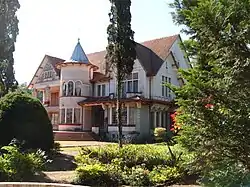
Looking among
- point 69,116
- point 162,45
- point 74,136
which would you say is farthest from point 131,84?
point 69,116

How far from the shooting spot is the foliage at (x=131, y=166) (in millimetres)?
10570

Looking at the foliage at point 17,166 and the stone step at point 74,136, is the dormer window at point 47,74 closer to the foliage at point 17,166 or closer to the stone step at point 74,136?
the stone step at point 74,136

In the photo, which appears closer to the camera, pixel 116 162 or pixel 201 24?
pixel 201 24

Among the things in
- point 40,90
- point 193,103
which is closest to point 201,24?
point 193,103

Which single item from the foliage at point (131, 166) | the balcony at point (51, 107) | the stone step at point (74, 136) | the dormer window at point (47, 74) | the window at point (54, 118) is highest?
the dormer window at point (47, 74)

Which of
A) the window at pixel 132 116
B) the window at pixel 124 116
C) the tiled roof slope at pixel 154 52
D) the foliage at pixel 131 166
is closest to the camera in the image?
the foliage at pixel 131 166

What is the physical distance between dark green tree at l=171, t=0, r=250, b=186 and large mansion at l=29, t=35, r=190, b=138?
25.9 meters

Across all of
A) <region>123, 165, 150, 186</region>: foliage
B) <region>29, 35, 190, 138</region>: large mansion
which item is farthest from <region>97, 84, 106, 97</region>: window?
<region>123, 165, 150, 186</region>: foliage

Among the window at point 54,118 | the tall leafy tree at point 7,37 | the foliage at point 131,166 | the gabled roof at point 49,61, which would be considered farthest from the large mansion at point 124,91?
the foliage at point 131,166

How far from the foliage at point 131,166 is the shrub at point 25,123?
2.38 metres

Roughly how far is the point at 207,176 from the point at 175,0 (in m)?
4.11

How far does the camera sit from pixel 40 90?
47.3 m

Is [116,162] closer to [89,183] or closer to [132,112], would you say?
[89,183]

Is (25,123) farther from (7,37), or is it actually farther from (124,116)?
(124,116)
